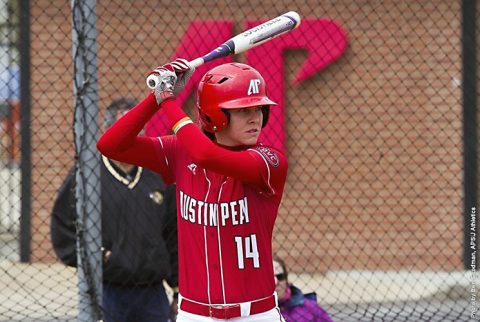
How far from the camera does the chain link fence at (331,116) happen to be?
8.24 m

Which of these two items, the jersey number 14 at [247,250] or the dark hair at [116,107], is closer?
the jersey number 14 at [247,250]

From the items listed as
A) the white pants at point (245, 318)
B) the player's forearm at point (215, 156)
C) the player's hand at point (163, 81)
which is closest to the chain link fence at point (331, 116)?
the white pants at point (245, 318)

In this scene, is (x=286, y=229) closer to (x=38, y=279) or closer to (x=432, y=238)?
(x=432, y=238)

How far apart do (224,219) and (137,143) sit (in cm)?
48

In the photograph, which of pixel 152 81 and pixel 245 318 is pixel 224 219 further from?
pixel 152 81

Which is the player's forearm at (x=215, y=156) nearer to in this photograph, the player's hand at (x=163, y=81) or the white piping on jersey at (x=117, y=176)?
the player's hand at (x=163, y=81)

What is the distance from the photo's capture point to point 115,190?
5211mm

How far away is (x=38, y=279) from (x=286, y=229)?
2101mm

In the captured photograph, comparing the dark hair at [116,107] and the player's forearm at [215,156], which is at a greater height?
the dark hair at [116,107]

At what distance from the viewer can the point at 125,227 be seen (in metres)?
5.17

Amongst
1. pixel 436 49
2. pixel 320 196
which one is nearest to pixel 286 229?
pixel 320 196

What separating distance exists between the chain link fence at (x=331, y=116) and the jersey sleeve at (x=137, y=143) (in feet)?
14.2

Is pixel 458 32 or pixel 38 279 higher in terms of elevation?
pixel 458 32

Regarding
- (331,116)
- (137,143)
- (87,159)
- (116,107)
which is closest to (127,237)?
(87,159)
